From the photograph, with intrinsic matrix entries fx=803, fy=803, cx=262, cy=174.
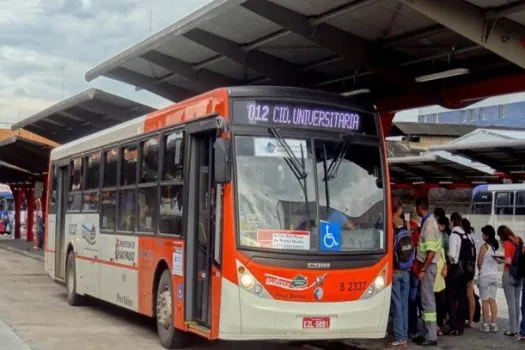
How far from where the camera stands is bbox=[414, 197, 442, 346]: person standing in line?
1098 cm

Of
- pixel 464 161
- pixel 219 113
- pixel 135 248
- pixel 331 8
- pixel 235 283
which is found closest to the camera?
pixel 235 283

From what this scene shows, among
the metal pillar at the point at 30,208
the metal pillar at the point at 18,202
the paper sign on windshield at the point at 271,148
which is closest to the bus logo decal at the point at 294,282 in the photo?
the paper sign on windshield at the point at 271,148

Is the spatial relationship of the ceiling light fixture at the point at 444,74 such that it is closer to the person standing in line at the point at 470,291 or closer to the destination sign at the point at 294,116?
the destination sign at the point at 294,116

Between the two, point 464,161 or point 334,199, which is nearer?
point 334,199

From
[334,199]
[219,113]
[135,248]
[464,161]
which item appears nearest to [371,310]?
[334,199]

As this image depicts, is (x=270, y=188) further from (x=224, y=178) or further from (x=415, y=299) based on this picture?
(x=415, y=299)

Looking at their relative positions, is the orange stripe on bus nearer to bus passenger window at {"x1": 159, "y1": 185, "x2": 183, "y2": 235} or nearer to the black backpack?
bus passenger window at {"x1": 159, "y1": 185, "x2": 183, "y2": 235}

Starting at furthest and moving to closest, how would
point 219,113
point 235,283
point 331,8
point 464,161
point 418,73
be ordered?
point 464,161 < point 418,73 < point 331,8 < point 219,113 < point 235,283

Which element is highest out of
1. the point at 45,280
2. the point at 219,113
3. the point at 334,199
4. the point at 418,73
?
the point at 418,73

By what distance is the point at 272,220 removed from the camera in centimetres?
906

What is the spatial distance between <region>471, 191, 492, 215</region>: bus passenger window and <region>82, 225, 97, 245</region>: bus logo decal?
2143 cm

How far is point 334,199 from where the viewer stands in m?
9.31

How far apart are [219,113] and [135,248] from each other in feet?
11.3

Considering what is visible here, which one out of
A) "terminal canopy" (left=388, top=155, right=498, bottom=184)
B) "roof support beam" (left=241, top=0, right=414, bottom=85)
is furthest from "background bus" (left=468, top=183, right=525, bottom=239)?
"roof support beam" (left=241, top=0, right=414, bottom=85)
